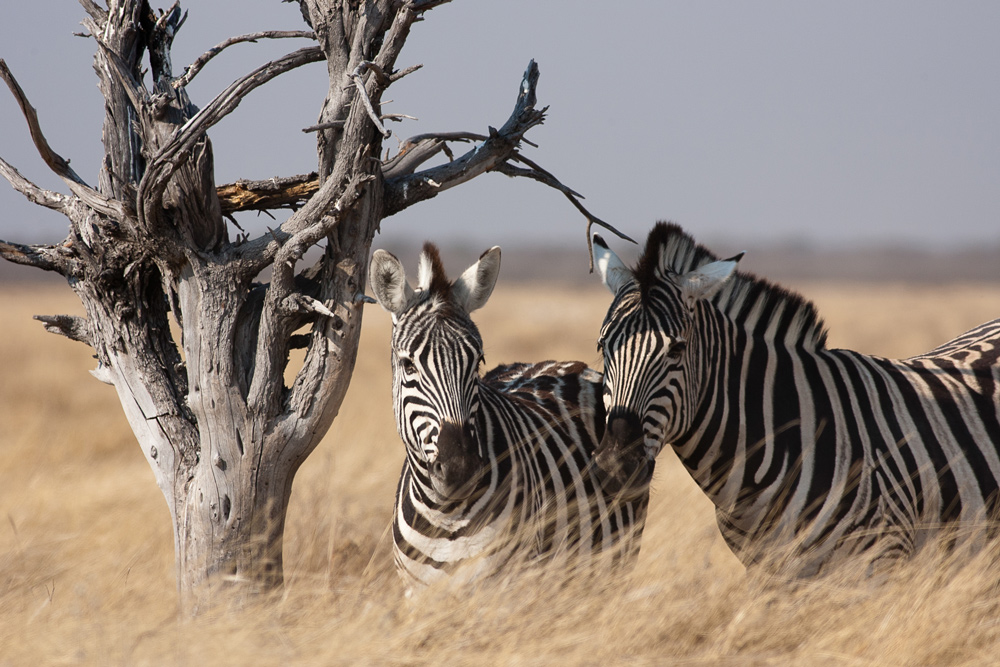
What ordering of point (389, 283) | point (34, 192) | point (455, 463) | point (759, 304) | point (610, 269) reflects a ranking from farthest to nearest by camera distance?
point (759, 304) → point (610, 269) → point (34, 192) → point (389, 283) → point (455, 463)

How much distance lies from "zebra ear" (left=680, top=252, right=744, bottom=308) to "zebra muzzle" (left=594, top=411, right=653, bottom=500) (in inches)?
30.2

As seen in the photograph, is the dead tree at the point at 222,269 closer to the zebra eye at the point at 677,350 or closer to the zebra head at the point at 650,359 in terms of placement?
the zebra head at the point at 650,359

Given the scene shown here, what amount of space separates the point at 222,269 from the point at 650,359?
2138 mm

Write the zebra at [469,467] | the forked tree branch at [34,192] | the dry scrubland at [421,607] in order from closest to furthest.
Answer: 1. the dry scrubland at [421,607]
2. the zebra at [469,467]
3. the forked tree branch at [34,192]

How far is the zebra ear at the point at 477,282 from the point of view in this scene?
162 inches

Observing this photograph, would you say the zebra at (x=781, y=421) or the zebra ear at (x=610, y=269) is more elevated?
the zebra ear at (x=610, y=269)

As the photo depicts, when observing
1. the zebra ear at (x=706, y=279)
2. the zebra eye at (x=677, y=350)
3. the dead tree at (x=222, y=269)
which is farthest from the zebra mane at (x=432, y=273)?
the zebra ear at (x=706, y=279)

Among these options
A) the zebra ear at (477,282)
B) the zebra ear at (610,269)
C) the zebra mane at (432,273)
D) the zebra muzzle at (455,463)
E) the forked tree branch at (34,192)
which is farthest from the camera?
the zebra ear at (610,269)

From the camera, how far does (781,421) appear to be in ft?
14.7

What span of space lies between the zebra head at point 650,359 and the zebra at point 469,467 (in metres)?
0.45

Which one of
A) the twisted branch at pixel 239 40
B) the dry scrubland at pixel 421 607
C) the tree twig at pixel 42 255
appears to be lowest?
the dry scrubland at pixel 421 607

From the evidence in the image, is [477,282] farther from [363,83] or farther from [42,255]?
[42,255]

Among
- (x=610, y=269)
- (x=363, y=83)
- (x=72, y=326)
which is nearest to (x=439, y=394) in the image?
(x=610, y=269)

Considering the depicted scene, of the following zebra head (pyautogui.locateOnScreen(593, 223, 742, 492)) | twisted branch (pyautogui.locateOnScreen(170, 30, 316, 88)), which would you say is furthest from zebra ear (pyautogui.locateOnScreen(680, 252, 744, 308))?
twisted branch (pyautogui.locateOnScreen(170, 30, 316, 88))
